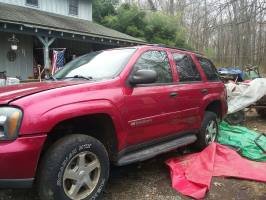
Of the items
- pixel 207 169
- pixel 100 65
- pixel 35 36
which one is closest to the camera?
pixel 100 65

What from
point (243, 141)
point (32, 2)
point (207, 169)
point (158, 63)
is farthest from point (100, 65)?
point (32, 2)

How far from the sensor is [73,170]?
11.7 ft

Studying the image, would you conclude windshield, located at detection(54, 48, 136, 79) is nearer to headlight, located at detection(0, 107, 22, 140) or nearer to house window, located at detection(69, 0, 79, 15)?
headlight, located at detection(0, 107, 22, 140)

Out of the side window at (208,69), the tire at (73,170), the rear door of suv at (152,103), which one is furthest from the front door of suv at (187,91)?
the tire at (73,170)

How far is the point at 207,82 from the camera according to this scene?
241 inches

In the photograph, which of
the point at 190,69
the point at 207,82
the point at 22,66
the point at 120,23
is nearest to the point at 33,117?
the point at 190,69

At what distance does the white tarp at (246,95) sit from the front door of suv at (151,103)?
171 inches

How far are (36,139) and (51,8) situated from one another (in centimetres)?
1793

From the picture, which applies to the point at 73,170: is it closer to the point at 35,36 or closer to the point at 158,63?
the point at 158,63

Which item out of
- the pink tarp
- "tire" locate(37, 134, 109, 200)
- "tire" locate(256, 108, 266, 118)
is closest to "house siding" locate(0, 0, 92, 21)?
"tire" locate(256, 108, 266, 118)

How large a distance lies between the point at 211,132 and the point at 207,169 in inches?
57.0

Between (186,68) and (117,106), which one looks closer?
(117,106)

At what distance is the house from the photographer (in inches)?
571

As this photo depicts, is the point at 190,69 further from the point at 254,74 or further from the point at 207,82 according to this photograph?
the point at 254,74
